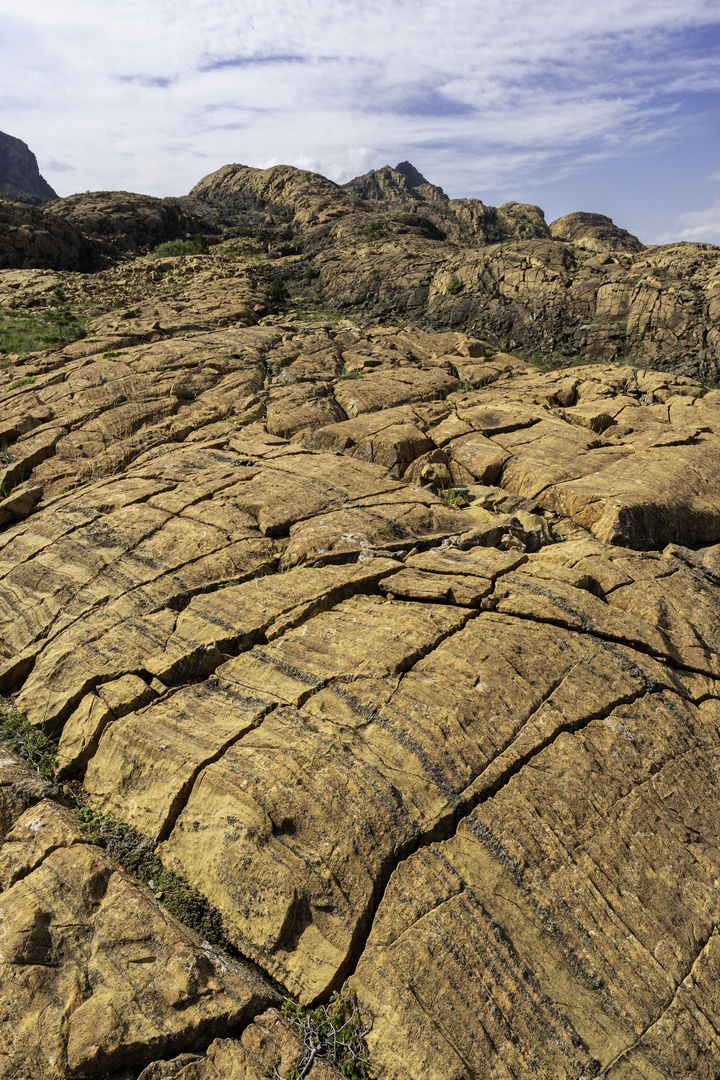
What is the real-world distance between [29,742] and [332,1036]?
561cm

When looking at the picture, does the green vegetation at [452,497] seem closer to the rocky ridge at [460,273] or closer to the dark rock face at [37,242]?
the rocky ridge at [460,273]

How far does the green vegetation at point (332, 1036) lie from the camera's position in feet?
15.7

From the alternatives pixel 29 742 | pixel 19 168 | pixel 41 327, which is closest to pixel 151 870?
pixel 29 742

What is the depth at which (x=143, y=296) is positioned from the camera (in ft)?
106

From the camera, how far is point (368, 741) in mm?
6746

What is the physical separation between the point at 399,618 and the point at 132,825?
14.4 feet

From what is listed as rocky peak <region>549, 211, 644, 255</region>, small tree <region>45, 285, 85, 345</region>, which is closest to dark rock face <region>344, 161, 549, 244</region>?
rocky peak <region>549, 211, 644, 255</region>

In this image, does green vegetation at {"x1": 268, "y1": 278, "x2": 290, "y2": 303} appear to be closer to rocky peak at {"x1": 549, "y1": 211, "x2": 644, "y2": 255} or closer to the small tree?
the small tree

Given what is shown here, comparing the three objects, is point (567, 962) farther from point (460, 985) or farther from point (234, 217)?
point (234, 217)

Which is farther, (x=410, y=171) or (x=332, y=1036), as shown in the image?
(x=410, y=171)

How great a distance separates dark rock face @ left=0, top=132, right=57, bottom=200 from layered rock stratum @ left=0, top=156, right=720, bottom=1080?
18062 cm

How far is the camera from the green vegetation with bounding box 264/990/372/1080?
479cm

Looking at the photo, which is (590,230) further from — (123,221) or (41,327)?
(41,327)

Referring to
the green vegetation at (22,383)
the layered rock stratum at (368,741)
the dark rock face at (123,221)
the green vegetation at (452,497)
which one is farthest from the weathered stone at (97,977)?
the dark rock face at (123,221)
